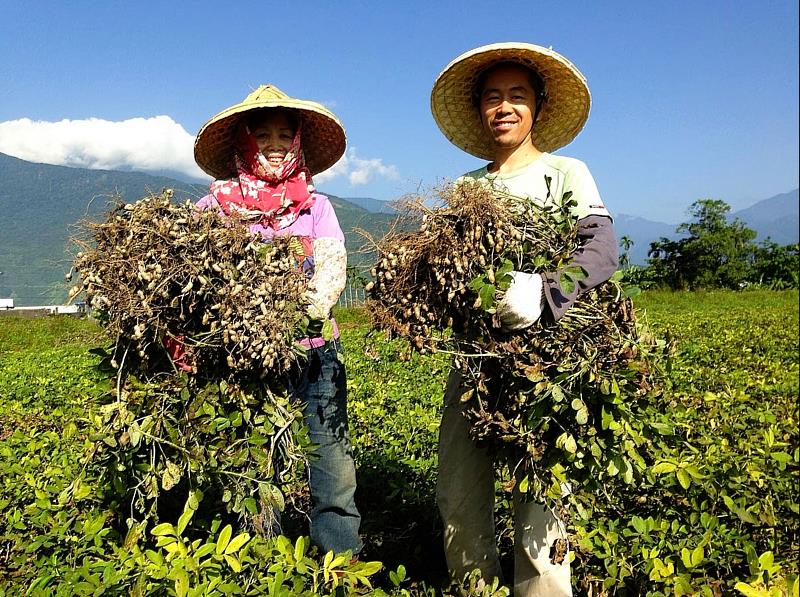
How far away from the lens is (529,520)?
7.25ft

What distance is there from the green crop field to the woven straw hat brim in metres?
1.01

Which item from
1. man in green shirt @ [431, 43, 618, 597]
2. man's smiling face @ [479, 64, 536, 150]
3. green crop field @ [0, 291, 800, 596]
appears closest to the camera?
green crop field @ [0, 291, 800, 596]

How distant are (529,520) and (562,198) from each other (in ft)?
3.90

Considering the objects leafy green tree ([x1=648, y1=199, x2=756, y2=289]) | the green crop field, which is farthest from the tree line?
the green crop field

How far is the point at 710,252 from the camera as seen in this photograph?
35812 mm

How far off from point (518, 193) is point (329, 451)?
1357 mm

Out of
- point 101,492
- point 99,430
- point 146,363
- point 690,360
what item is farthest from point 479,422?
point 690,360

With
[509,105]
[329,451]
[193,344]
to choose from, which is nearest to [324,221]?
[193,344]

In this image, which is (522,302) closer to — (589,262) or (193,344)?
(589,262)

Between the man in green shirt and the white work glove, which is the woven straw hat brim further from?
the white work glove

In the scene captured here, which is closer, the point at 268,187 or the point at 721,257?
the point at 268,187

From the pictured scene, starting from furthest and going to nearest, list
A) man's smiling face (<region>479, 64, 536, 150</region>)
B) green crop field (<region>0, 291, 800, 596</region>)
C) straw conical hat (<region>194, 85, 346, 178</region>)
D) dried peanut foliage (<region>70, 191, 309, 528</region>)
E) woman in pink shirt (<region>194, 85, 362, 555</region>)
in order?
straw conical hat (<region>194, 85, 346, 178</region>) → woman in pink shirt (<region>194, 85, 362, 555</region>) → man's smiling face (<region>479, 64, 536, 150</region>) → dried peanut foliage (<region>70, 191, 309, 528</region>) → green crop field (<region>0, 291, 800, 596</region>)

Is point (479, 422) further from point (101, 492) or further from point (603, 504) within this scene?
point (101, 492)

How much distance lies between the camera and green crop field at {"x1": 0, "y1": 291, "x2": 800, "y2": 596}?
180 cm
